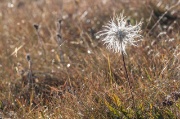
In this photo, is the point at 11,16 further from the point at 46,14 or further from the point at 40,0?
the point at 40,0

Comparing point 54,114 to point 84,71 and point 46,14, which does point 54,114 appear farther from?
point 46,14

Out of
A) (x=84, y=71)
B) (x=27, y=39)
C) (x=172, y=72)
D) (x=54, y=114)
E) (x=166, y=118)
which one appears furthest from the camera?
(x=27, y=39)

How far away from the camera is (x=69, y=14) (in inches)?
227

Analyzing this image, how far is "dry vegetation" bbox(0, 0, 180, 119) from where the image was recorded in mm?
2911

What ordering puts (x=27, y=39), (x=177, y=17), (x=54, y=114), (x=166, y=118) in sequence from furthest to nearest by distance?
1. (x=27, y=39)
2. (x=177, y=17)
3. (x=54, y=114)
4. (x=166, y=118)

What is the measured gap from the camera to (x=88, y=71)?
144 inches

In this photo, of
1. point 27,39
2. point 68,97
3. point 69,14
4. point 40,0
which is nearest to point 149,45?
point 68,97

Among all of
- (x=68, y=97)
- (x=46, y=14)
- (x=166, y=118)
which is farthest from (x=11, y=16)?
(x=166, y=118)

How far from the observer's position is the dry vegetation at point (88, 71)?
291cm

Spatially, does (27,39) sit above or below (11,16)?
below

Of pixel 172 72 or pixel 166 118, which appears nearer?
pixel 166 118

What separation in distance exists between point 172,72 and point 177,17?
5.30 feet

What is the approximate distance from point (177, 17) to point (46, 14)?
5.86ft

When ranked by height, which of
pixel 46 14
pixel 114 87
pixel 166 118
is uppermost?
pixel 46 14
